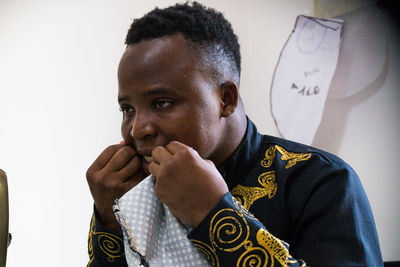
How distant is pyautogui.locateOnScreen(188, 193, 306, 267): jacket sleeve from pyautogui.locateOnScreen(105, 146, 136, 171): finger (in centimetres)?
25

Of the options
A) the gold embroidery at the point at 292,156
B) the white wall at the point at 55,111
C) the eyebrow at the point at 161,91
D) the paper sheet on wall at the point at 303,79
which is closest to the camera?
the eyebrow at the point at 161,91

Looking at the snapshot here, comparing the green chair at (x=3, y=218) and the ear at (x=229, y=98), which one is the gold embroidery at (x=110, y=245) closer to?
the green chair at (x=3, y=218)

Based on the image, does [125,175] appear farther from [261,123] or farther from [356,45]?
[356,45]

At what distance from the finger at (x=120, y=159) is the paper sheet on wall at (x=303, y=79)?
40.8 inches

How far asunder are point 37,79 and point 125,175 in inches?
34.4

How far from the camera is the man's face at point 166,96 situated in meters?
0.73

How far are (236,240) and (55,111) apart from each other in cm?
110

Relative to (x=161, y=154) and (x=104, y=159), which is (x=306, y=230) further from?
(x=104, y=159)

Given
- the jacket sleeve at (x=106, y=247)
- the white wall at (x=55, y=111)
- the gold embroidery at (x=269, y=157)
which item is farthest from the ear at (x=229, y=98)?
the white wall at (x=55, y=111)

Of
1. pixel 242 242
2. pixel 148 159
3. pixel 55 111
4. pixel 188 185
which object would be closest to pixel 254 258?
pixel 242 242

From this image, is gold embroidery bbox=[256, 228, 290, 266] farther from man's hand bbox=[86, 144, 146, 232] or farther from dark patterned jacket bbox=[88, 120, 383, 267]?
man's hand bbox=[86, 144, 146, 232]

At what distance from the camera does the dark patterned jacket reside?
0.60m

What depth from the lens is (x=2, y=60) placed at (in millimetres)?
1441

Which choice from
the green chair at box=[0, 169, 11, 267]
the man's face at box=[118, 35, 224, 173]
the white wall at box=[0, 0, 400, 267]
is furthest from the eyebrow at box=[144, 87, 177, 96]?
the white wall at box=[0, 0, 400, 267]
